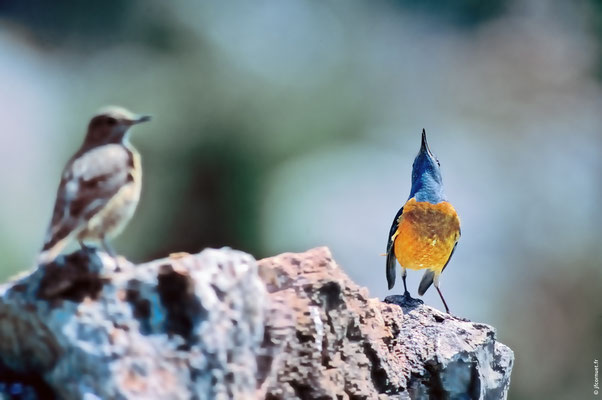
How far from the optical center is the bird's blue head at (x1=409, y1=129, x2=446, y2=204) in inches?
155

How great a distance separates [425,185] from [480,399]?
1.30 m

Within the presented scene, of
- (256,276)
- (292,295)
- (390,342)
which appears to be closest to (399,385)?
(390,342)

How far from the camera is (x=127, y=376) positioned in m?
1.91

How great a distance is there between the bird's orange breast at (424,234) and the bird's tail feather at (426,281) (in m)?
0.14

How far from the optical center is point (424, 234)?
12.5 feet

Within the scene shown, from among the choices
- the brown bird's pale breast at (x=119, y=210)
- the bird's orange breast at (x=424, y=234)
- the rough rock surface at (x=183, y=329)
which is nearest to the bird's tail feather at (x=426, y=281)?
the bird's orange breast at (x=424, y=234)

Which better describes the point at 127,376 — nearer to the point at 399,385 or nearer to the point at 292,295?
the point at 292,295

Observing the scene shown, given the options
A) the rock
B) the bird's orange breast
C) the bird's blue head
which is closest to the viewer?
the rock

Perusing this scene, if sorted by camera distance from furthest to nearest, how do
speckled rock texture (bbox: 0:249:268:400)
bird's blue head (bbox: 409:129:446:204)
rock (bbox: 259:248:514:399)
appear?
bird's blue head (bbox: 409:129:446:204) < rock (bbox: 259:248:514:399) < speckled rock texture (bbox: 0:249:268:400)

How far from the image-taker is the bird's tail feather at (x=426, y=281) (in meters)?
4.05

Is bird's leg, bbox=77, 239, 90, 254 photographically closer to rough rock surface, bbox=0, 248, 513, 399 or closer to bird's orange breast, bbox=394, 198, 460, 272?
rough rock surface, bbox=0, 248, 513, 399

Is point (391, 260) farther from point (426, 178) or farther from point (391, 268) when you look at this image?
point (426, 178)

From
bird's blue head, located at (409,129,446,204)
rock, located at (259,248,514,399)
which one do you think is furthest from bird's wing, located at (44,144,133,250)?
bird's blue head, located at (409,129,446,204)

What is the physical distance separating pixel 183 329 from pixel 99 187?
0.48 m
